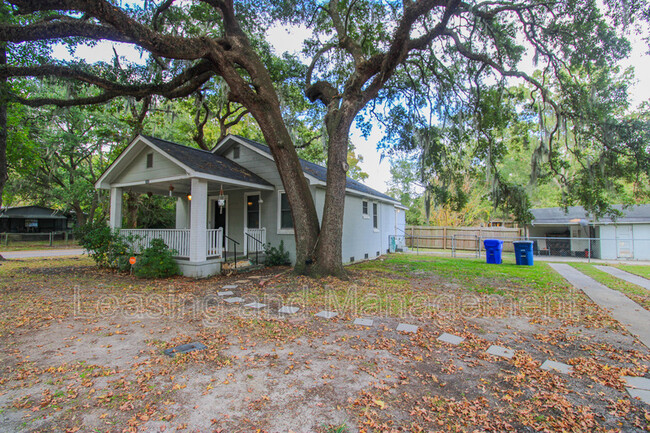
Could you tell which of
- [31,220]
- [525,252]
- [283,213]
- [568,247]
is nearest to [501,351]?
[283,213]

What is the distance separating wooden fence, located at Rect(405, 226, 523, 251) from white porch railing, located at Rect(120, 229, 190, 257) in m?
11.5

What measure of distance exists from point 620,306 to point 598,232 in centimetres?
1326

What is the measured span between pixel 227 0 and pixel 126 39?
373cm

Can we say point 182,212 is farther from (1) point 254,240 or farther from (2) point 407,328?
(2) point 407,328

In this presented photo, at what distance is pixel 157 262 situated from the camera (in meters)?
8.20

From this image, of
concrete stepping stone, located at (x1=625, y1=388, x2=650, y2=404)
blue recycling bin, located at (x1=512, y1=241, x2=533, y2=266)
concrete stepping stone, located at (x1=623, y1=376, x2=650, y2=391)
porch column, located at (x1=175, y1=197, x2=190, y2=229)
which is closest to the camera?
concrete stepping stone, located at (x1=625, y1=388, x2=650, y2=404)

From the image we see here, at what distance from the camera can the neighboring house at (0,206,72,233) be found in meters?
23.4

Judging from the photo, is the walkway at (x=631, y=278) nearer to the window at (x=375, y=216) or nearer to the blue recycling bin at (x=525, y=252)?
the blue recycling bin at (x=525, y=252)

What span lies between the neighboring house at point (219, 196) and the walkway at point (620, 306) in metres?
6.95

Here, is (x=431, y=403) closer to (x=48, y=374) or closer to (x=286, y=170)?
(x=48, y=374)

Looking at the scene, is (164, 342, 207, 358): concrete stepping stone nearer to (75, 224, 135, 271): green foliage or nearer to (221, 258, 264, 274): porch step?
(221, 258, 264, 274): porch step

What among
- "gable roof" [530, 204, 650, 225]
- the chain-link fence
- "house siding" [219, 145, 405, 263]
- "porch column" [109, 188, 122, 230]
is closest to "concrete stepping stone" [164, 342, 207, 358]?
"house siding" [219, 145, 405, 263]

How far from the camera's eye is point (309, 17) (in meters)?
10.9

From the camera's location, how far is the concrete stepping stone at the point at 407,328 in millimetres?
4336
